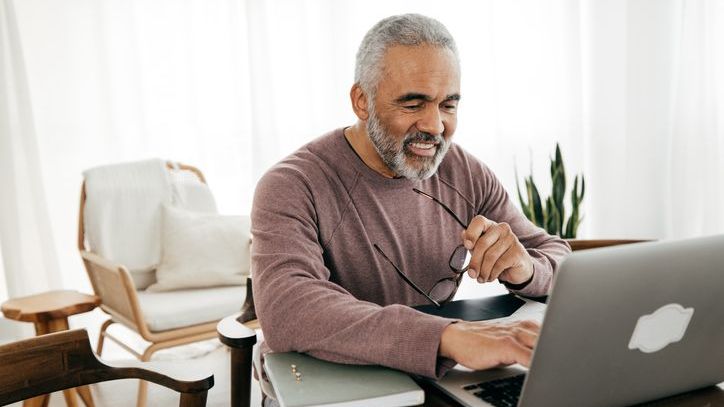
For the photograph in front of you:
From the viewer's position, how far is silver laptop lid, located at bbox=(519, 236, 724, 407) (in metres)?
0.72

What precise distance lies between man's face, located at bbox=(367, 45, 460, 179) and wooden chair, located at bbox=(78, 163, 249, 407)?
1453 mm

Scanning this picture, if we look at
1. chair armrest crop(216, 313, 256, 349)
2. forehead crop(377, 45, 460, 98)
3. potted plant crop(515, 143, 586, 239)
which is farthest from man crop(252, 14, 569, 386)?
potted plant crop(515, 143, 586, 239)

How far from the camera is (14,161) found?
3.19 metres

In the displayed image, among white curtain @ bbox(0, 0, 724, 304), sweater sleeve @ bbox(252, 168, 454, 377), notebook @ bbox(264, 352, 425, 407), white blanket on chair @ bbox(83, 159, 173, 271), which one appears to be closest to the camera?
notebook @ bbox(264, 352, 425, 407)

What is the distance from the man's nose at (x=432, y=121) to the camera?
1.43 metres

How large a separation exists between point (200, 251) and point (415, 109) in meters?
1.81

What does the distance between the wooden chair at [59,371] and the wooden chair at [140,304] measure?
1.53m

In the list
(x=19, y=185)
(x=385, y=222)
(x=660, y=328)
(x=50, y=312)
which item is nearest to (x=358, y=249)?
(x=385, y=222)

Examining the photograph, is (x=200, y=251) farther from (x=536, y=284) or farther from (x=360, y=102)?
(x=536, y=284)

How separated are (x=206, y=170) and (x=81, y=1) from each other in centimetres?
104

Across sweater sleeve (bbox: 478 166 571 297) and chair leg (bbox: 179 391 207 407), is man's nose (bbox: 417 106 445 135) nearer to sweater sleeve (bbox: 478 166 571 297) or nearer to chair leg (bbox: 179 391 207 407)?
sweater sleeve (bbox: 478 166 571 297)

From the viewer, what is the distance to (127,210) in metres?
3.04

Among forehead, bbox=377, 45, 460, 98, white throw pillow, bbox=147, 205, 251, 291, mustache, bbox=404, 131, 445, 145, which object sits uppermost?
forehead, bbox=377, 45, 460, 98

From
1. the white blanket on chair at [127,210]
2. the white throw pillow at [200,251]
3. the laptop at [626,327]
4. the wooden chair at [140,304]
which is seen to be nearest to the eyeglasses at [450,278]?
the laptop at [626,327]
